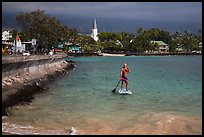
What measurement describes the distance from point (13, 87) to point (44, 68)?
15.2 m

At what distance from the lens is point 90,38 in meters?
124

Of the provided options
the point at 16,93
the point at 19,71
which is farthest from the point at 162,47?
the point at 16,93

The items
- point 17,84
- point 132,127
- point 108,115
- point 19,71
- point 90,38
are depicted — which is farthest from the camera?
point 90,38

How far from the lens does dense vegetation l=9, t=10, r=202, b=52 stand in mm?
59969

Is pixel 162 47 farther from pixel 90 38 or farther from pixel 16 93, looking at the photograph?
pixel 16 93

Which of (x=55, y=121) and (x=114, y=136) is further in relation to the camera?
(x=55, y=121)

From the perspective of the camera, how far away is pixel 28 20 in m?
59.0

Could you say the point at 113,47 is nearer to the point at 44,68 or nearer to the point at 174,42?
the point at 174,42

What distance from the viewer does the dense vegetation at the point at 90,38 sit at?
59969mm

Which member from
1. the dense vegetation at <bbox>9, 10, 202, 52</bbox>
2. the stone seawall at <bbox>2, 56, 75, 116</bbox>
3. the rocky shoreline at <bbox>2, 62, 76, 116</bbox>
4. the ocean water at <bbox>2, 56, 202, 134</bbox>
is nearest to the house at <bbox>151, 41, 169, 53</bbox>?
the dense vegetation at <bbox>9, 10, 202, 52</bbox>

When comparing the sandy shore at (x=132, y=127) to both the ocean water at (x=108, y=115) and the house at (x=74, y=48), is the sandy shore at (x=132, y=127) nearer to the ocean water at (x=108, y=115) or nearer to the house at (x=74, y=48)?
the ocean water at (x=108, y=115)

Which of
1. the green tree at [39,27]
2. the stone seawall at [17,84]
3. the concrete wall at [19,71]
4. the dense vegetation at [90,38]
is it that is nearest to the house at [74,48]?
the dense vegetation at [90,38]

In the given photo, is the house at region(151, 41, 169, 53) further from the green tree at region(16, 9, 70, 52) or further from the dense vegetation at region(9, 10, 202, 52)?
the green tree at region(16, 9, 70, 52)

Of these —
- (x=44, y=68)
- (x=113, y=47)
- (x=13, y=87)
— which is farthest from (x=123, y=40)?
(x=13, y=87)
